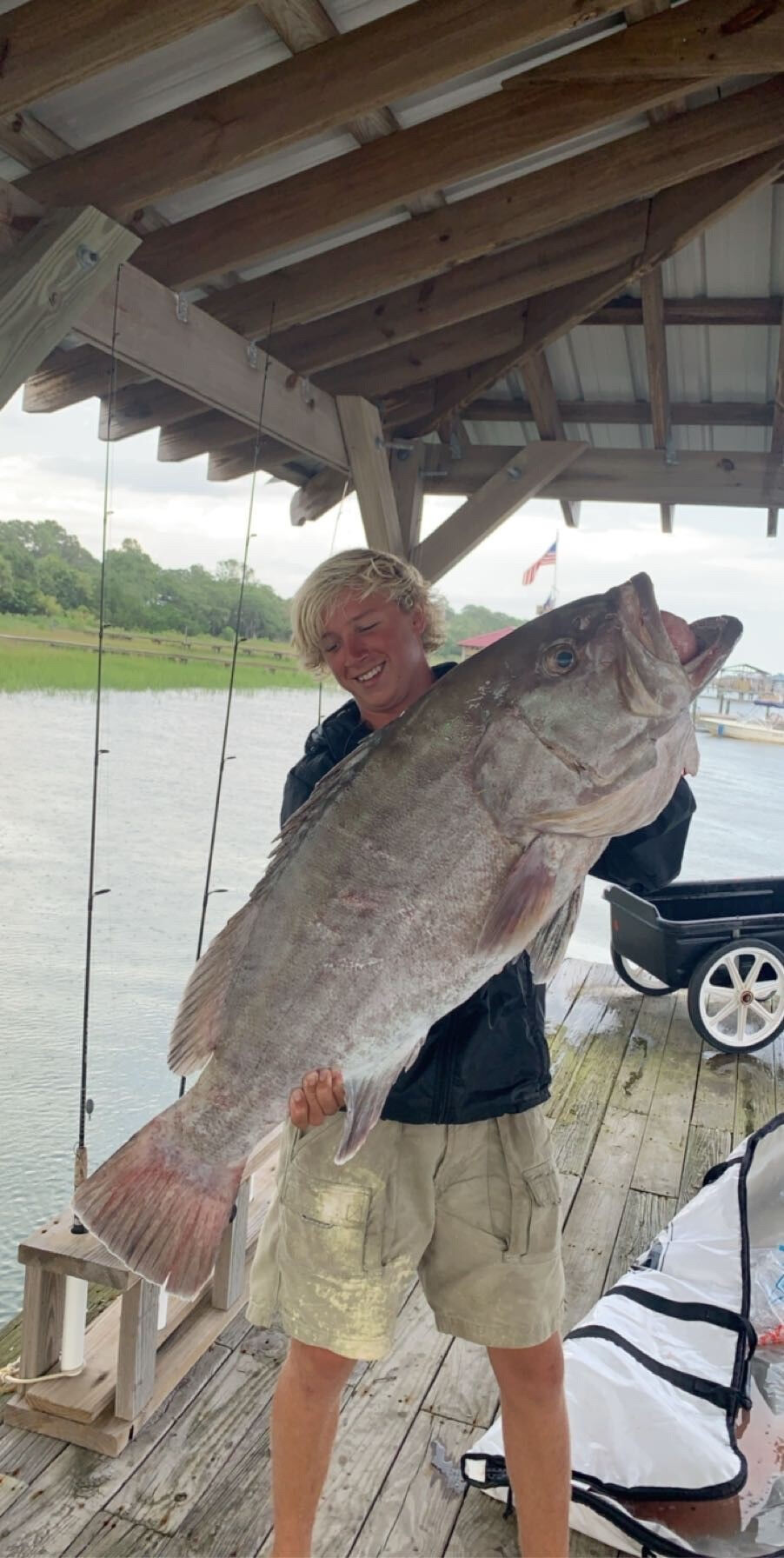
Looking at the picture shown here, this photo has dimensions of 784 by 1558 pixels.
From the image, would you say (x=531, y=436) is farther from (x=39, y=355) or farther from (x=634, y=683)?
(x=634, y=683)

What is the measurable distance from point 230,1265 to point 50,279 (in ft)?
7.61

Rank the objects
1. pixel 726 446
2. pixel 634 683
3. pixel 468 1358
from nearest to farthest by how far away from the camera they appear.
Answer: pixel 634 683, pixel 468 1358, pixel 726 446

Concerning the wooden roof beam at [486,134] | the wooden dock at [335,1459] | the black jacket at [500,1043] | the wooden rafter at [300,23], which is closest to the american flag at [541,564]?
the wooden roof beam at [486,134]

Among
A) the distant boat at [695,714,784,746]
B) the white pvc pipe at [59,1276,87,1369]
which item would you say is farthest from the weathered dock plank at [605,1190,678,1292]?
the distant boat at [695,714,784,746]

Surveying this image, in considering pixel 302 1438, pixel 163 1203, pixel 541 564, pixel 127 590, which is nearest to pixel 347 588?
pixel 163 1203

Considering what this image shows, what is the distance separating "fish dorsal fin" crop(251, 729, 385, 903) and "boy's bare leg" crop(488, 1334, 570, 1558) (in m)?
0.82

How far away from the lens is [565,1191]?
324cm

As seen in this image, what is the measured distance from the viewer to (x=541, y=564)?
18.7ft

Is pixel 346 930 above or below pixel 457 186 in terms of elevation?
below

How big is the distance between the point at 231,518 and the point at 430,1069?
2262mm

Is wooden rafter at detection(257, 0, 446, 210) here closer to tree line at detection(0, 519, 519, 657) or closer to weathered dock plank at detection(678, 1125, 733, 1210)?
tree line at detection(0, 519, 519, 657)

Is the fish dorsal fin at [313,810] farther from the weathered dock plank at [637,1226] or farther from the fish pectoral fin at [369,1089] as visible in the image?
the weathered dock plank at [637,1226]

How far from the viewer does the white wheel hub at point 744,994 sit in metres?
4.68

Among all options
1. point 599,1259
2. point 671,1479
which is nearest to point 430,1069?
point 671,1479
